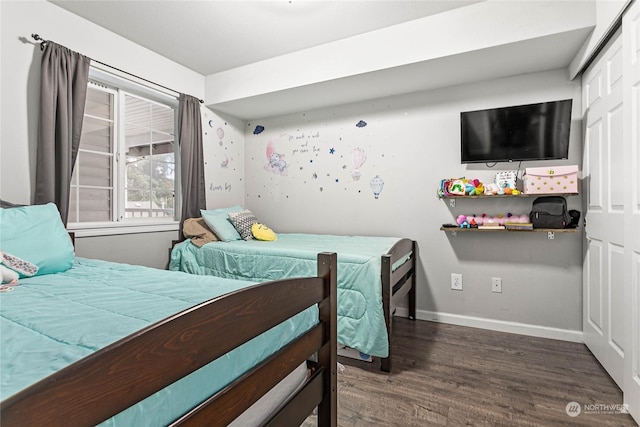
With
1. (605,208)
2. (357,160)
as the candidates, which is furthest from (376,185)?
(605,208)

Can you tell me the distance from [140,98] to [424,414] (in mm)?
3323

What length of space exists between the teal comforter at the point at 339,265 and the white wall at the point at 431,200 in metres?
0.41

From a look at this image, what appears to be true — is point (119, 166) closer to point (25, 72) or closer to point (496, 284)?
point (25, 72)

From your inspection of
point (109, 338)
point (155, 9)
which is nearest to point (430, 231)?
point (109, 338)

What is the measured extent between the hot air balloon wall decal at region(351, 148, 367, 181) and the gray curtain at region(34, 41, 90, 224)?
7.53ft

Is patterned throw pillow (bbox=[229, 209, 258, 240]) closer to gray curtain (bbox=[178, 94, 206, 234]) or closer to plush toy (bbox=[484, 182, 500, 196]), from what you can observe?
gray curtain (bbox=[178, 94, 206, 234])

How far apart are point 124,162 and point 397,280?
2.53 metres

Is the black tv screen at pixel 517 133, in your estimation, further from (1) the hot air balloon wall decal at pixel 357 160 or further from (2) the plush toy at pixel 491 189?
(1) the hot air balloon wall decal at pixel 357 160

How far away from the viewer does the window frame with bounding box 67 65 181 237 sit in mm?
2537

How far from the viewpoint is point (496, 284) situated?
2734 millimetres

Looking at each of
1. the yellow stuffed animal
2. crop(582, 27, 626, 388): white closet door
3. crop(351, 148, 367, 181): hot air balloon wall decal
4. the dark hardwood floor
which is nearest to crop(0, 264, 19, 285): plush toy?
the dark hardwood floor

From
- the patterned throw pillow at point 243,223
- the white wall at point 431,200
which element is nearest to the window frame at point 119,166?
the patterned throw pillow at point 243,223

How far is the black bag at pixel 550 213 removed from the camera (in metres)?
2.40

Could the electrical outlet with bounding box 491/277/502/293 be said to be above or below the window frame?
below
